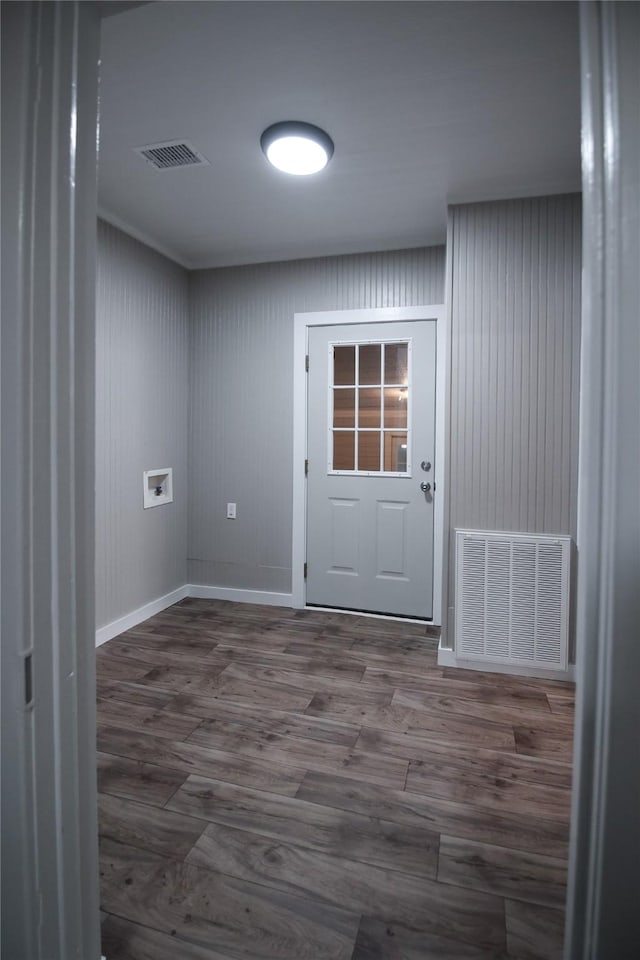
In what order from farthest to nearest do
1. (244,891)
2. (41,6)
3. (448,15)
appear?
(448,15), (244,891), (41,6)

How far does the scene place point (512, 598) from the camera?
9.08 feet

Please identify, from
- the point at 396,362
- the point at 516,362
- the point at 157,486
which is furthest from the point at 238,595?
the point at 516,362

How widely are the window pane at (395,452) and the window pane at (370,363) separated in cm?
40

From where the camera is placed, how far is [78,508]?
0.97 m

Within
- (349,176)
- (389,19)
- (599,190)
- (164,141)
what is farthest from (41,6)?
(349,176)

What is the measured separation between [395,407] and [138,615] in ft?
7.18

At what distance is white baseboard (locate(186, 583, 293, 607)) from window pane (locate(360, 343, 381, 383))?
1636mm

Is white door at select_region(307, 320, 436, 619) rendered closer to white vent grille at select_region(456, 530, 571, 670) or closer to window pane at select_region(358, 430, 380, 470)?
window pane at select_region(358, 430, 380, 470)

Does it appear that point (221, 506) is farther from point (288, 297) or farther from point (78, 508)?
point (78, 508)

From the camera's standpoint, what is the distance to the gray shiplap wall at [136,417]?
10.1ft

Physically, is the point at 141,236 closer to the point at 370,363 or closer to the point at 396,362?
the point at 370,363

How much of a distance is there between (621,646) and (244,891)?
4.16 ft

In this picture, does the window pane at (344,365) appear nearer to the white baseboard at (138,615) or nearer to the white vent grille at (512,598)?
the white vent grille at (512,598)

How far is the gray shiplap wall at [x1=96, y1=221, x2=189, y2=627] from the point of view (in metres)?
3.08
